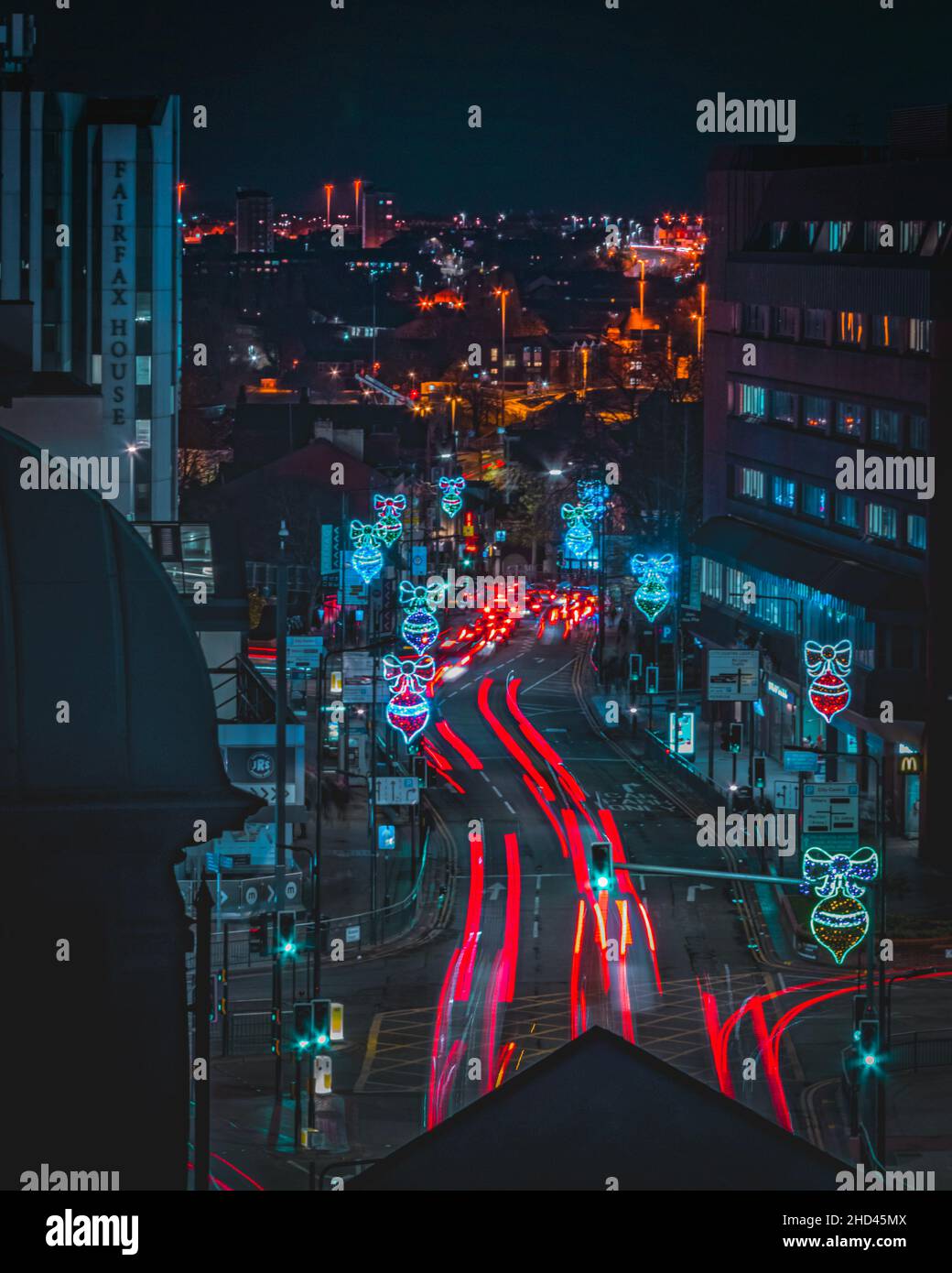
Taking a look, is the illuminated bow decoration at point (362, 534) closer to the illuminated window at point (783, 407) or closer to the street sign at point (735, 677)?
the illuminated window at point (783, 407)

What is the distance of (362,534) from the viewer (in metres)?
85.2

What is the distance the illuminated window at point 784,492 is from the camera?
71.3 meters

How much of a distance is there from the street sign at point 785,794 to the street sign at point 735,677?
8757 millimetres

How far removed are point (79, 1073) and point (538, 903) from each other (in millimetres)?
41572

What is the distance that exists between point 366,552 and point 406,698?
2467 cm

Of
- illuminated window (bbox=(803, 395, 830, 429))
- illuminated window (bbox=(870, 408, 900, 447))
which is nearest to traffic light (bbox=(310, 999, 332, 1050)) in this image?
illuminated window (bbox=(870, 408, 900, 447))

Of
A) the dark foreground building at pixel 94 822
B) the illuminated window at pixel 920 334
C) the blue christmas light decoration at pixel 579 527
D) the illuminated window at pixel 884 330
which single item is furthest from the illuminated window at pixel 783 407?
the dark foreground building at pixel 94 822

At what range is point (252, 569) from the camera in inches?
3861

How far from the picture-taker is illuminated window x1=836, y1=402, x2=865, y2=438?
64062mm

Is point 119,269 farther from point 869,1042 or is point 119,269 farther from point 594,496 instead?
point 869,1042

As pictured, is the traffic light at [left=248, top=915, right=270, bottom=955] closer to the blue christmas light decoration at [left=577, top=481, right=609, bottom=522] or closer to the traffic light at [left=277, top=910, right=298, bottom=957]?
the traffic light at [left=277, top=910, right=298, bottom=957]

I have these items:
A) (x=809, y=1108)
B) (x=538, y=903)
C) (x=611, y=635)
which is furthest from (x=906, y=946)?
(x=611, y=635)
